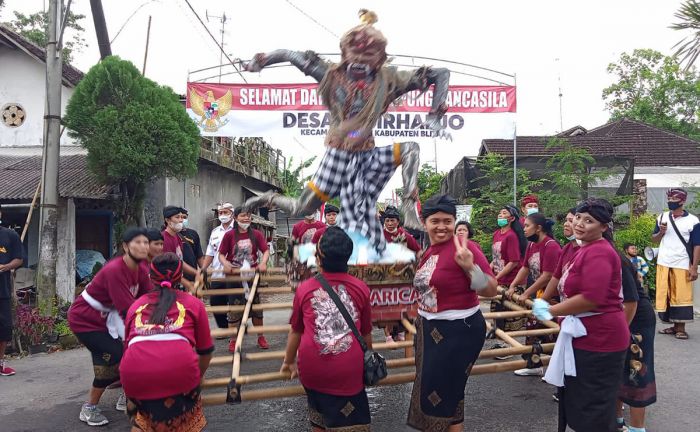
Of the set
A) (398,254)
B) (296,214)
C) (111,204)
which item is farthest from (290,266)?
(111,204)

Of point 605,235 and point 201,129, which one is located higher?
point 201,129

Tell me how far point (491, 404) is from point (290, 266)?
2.08m

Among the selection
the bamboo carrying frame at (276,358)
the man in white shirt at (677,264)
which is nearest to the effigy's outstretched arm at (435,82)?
the bamboo carrying frame at (276,358)

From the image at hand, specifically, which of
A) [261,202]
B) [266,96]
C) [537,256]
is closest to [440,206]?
[261,202]

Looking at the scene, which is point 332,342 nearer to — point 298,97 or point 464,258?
point 464,258

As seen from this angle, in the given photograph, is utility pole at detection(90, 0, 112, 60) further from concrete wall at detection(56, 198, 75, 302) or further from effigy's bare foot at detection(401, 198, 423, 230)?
effigy's bare foot at detection(401, 198, 423, 230)

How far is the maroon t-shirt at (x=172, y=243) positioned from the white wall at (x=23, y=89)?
24.3 ft

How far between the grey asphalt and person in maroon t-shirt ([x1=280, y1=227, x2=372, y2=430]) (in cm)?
143

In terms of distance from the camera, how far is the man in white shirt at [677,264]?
6156mm

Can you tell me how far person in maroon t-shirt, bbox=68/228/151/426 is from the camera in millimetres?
3457

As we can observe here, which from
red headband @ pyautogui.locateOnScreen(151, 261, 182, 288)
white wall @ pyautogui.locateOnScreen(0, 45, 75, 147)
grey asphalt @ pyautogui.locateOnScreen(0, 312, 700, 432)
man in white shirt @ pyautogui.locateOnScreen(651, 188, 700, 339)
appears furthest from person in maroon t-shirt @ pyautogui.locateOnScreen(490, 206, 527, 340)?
white wall @ pyautogui.locateOnScreen(0, 45, 75, 147)

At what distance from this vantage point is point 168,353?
8.29 feet

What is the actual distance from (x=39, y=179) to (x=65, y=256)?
1.62 metres

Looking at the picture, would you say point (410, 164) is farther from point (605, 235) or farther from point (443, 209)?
point (605, 235)
